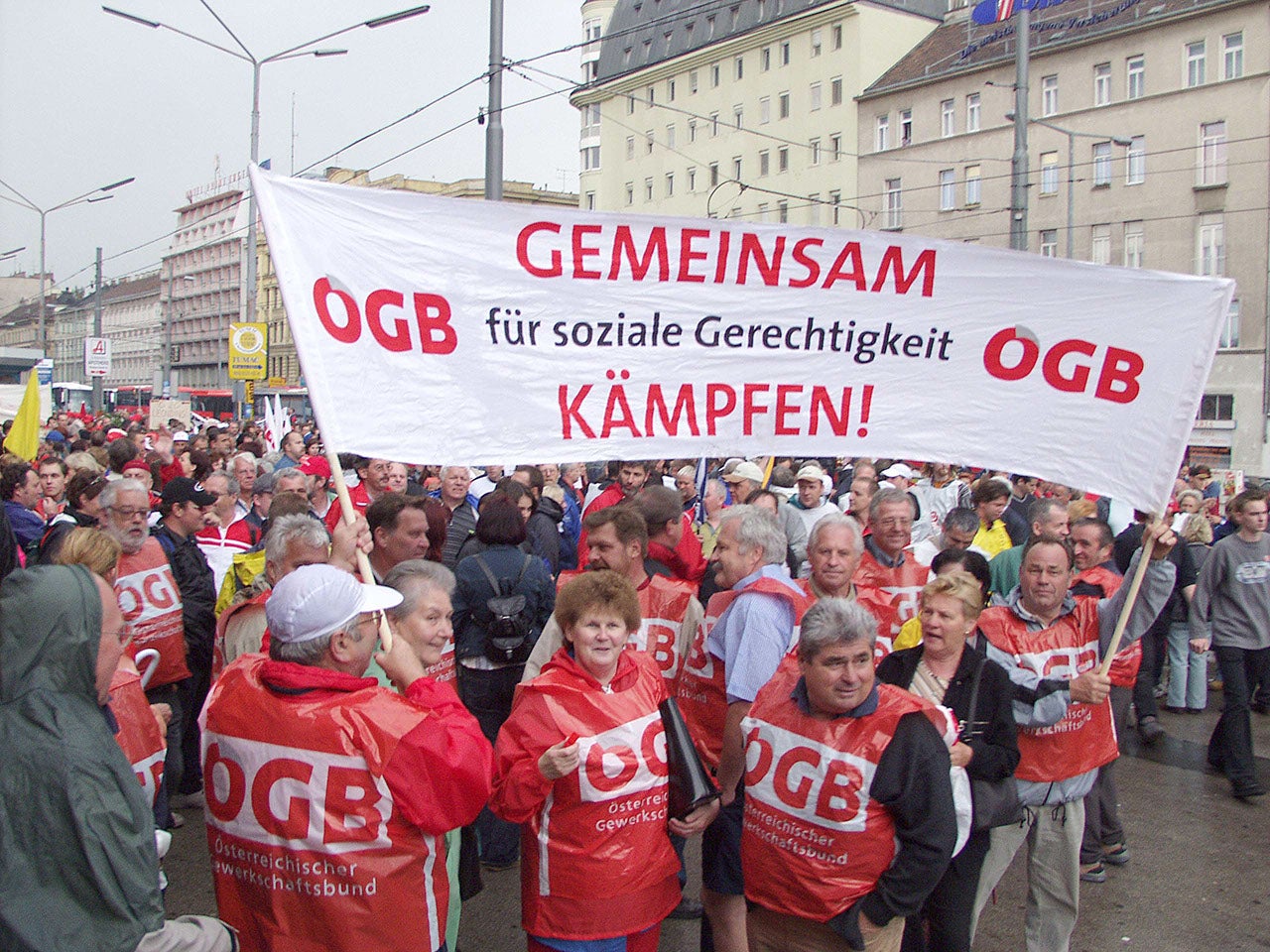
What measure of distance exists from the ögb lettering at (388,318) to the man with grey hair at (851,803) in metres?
1.50

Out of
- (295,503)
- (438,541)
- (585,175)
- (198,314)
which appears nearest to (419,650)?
(438,541)

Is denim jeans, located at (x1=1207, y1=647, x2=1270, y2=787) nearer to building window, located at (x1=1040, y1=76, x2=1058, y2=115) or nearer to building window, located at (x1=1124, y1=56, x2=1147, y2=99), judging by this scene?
building window, located at (x1=1124, y1=56, x2=1147, y2=99)

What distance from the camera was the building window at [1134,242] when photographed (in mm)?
38719

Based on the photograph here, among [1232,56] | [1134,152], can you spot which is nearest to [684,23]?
[1134,152]

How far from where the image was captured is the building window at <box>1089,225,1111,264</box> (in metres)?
39.6

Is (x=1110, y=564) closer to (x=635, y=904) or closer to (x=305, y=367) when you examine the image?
(x=635, y=904)

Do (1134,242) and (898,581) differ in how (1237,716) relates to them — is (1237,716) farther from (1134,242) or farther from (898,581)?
(1134,242)

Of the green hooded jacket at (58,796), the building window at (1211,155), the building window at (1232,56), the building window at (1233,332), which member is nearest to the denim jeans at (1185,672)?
the green hooded jacket at (58,796)

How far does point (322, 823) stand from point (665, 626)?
1934mm

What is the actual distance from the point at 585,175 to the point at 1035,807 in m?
63.5

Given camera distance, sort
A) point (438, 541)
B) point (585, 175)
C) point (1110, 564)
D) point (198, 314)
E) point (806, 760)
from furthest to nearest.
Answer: point (198, 314), point (585, 175), point (1110, 564), point (438, 541), point (806, 760)

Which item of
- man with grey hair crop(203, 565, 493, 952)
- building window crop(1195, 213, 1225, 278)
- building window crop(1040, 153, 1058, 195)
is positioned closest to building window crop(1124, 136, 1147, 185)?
building window crop(1040, 153, 1058, 195)

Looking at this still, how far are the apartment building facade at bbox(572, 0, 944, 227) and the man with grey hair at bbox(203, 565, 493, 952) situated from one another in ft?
142

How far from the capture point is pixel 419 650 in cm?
348
